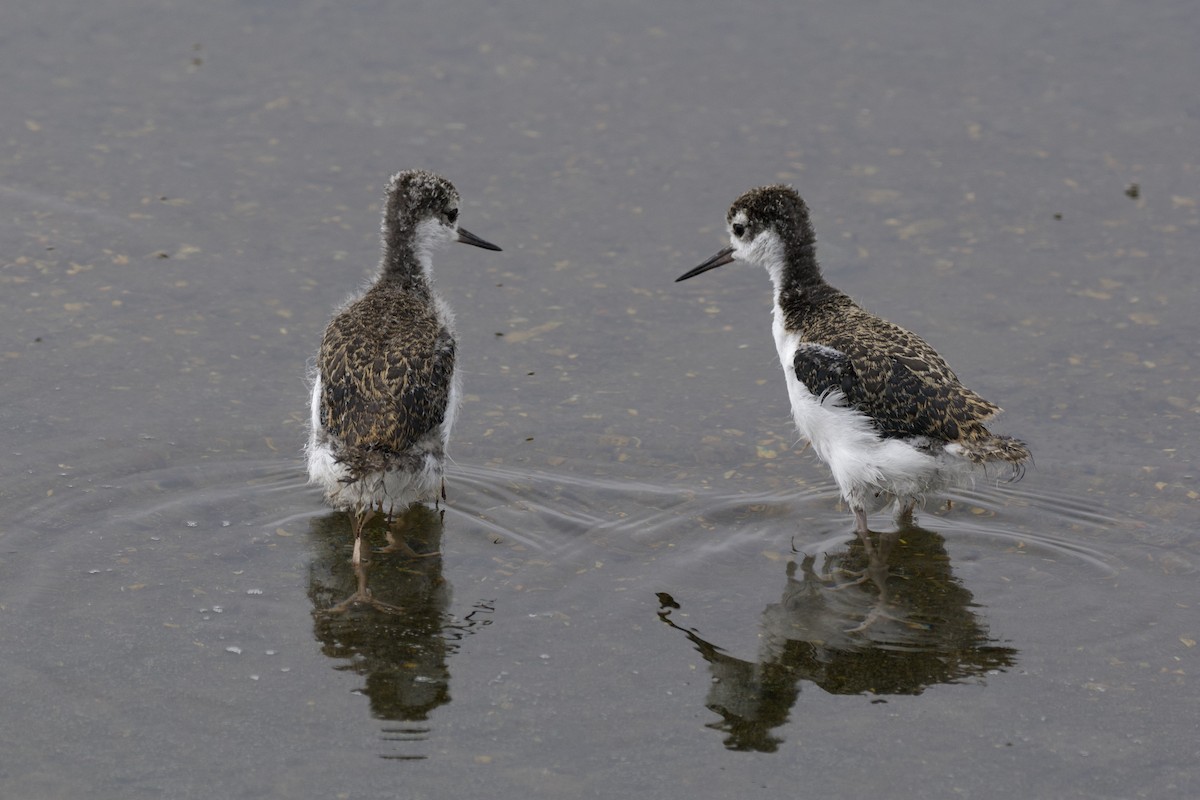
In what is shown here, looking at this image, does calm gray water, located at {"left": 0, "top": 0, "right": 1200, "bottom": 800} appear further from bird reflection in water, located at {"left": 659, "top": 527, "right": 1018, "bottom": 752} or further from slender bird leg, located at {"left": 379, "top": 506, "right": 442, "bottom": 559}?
slender bird leg, located at {"left": 379, "top": 506, "right": 442, "bottom": 559}

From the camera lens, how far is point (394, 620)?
24.0 ft

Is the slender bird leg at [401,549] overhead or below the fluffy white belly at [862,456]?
below

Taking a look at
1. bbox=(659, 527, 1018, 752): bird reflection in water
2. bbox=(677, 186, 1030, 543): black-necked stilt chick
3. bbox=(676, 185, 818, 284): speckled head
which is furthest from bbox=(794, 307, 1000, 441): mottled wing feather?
bbox=(676, 185, 818, 284): speckled head

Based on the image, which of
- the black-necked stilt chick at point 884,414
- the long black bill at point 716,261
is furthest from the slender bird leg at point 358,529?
the long black bill at point 716,261

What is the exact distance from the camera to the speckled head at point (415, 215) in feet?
30.6

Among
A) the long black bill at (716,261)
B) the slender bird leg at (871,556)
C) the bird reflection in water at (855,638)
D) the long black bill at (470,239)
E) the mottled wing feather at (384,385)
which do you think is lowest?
the bird reflection in water at (855,638)

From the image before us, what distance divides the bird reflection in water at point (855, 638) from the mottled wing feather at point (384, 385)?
1502mm

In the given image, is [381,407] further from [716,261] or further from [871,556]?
[716,261]

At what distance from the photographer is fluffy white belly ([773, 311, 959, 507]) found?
7.76 m

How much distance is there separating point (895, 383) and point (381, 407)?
2.55 m

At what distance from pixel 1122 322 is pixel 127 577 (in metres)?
6.37

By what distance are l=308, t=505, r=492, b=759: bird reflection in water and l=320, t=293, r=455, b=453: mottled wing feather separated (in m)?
0.64

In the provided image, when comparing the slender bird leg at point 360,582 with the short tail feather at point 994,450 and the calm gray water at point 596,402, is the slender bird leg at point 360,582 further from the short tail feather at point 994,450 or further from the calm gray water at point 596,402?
the short tail feather at point 994,450

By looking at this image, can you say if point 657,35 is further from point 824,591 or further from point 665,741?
point 665,741
